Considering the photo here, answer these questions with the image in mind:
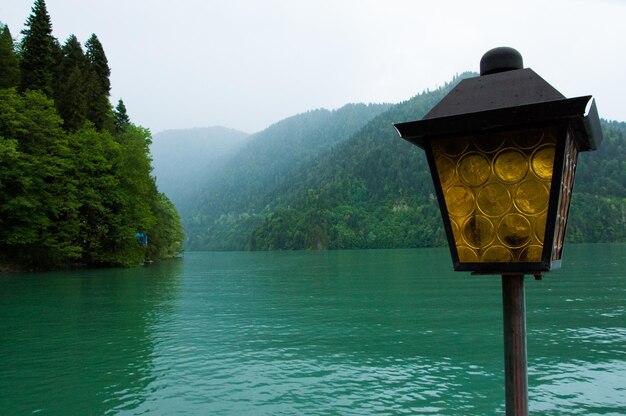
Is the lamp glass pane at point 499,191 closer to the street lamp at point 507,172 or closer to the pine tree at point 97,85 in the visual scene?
the street lamp at point 507,172

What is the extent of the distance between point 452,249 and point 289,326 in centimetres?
1823

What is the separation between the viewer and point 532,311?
79.6 feet

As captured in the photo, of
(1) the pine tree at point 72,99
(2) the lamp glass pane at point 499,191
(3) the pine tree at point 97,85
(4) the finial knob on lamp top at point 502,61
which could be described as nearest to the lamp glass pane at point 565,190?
(2) the lamp glass pane at point 499,191

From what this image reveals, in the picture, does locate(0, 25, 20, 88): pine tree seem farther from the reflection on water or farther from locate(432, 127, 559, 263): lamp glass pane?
locate(432, 127, 559, 263): lamp glass pane

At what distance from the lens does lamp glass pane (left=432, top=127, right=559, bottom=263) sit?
9.42 ft

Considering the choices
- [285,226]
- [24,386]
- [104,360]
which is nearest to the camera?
[24,386]

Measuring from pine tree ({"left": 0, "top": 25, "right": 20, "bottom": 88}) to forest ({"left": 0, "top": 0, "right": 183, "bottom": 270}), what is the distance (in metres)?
0.10

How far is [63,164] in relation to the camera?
46406mm

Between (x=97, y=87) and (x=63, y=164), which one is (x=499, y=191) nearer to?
(x=63, y=164)

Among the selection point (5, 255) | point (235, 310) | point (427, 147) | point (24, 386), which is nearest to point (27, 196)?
point (5, 255)

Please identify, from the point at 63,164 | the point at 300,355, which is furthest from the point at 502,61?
the point at 63,164

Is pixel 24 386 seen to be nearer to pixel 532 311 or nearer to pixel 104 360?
pixel 104 360

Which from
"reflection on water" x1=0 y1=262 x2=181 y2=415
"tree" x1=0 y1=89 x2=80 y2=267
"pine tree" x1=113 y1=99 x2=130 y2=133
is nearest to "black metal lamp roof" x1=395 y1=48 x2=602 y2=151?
"reflection on water" x1=0 y1=262 x2=181 y2=415

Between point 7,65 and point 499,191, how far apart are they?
183ft
